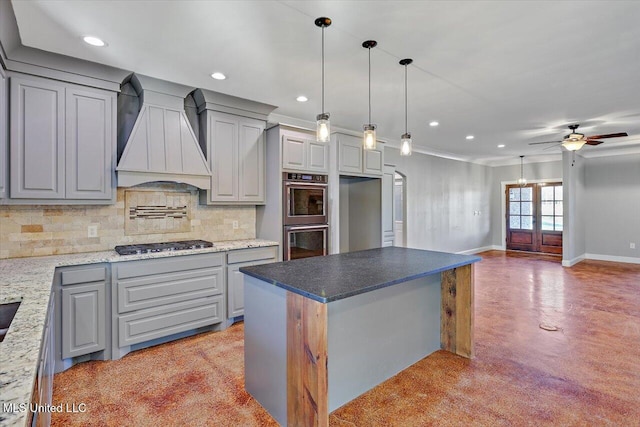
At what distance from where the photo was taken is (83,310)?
2717mm

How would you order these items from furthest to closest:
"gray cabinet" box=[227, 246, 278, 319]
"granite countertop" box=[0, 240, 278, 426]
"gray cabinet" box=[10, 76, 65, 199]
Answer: "gray cabinet" box=[227, 246, 278, 319] → "gray cabinet" box=[10, 76, 65, 199] → "granite countertop" box=[0, 240, 278, 426]

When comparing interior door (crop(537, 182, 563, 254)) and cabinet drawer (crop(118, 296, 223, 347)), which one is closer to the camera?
cabinet drawer (crop(118, 296, 223, 347))

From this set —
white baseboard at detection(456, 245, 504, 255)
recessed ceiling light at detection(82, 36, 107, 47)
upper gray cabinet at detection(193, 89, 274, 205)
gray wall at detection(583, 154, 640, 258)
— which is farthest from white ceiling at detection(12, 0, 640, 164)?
white baseboard at detection(456, 245, 504, 255)

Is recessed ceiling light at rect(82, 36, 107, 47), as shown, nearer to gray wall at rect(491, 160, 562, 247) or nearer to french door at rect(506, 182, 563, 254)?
gray wall at rect(491, 160, 562, 247)

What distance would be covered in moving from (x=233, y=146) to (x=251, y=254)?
1.25 meters

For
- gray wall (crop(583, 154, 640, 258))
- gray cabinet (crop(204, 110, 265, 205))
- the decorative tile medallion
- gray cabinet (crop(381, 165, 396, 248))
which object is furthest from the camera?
gray wall (crop(583, 154, 640, 258))

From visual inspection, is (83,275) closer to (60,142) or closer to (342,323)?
(60,142)

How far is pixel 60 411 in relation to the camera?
7.06 ft

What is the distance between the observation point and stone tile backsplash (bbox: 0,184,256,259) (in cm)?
281

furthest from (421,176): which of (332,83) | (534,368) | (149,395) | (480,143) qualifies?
(149,395)

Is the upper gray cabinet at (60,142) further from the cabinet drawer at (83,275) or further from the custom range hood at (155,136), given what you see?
the cabinet drawer at (83,275)

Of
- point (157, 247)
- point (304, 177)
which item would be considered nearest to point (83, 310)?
point (157, 247)

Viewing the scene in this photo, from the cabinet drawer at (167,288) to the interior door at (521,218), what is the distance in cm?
844

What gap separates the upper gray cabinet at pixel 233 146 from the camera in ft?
11.9
